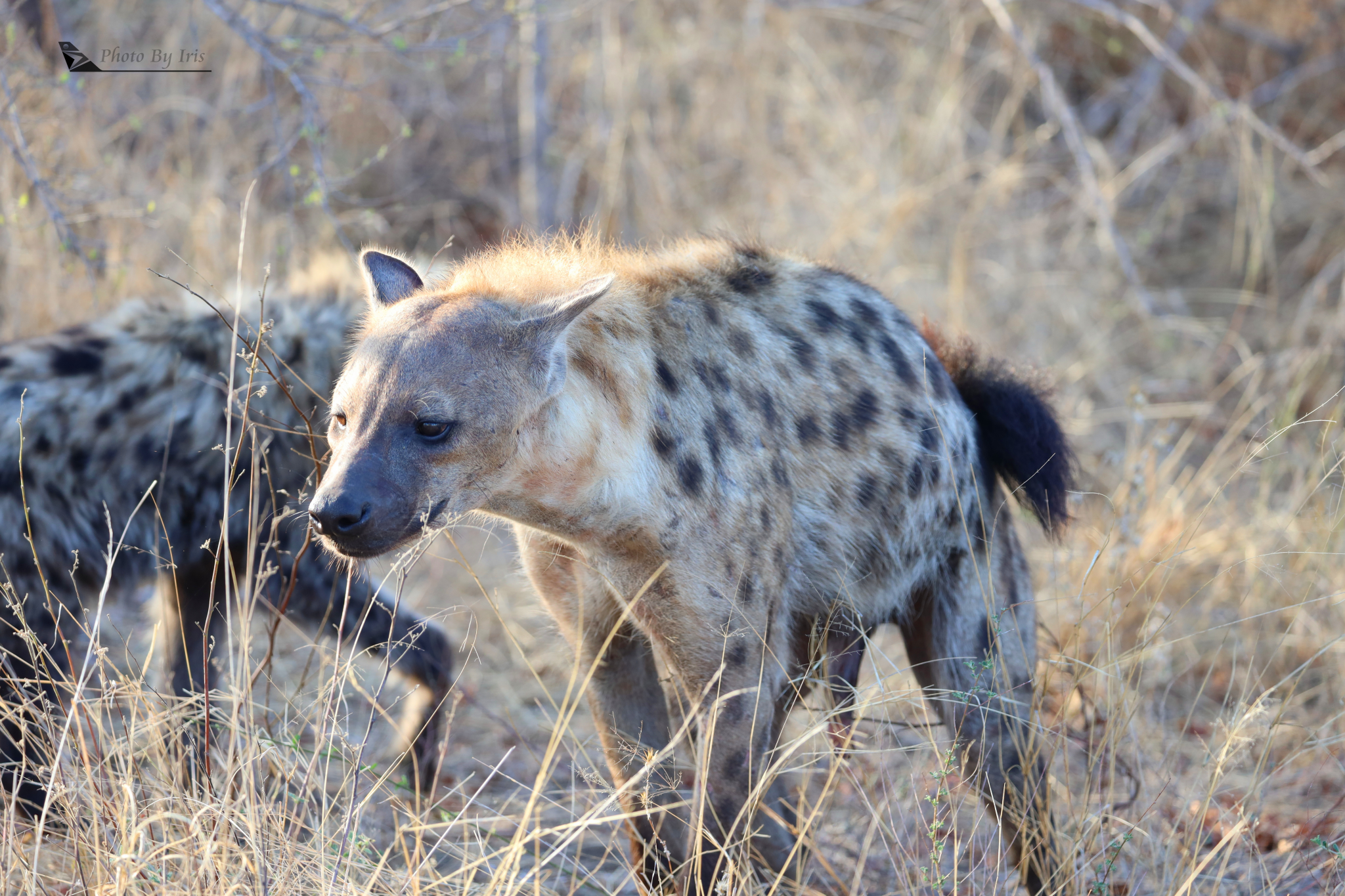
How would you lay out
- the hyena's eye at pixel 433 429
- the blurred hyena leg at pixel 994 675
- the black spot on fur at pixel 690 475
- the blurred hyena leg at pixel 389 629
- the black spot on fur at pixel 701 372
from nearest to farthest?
the hyena's eye at pixel 433 429 → the black spot on fur at pixel 690 475 → the black spot on fur at pixel 701 372 → the blurred hyena leg at pixel 994 675 → the blurred hyena leg at pixel 389 629

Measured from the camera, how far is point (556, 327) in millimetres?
2301

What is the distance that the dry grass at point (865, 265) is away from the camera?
9.04ft

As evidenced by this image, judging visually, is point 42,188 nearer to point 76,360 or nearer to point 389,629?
point 76,360

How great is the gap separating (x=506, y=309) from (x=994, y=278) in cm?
423

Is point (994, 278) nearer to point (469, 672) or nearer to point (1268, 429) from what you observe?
point (1268, 429)

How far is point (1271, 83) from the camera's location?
6.78 m

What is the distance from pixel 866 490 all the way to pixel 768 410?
33 centimetres

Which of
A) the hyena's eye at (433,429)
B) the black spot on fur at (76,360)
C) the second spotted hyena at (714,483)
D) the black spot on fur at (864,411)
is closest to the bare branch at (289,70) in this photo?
the black spot on fur at (76,360)

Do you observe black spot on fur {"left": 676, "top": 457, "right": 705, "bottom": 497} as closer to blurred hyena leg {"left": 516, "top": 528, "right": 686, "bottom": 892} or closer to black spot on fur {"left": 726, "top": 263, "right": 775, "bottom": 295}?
blurred hyena leg {"left": 516, "top": 528, "right": 686, "bottom": 892}

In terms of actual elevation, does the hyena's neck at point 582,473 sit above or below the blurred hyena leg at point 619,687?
above

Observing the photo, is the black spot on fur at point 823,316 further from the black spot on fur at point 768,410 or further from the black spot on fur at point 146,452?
the black spot on fur at point 146,452

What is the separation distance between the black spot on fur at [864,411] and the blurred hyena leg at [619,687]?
70cm

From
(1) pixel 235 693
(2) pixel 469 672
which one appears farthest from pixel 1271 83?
(1) pixel 235 693

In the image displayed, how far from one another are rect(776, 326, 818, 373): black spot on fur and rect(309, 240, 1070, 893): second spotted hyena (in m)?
0.01
